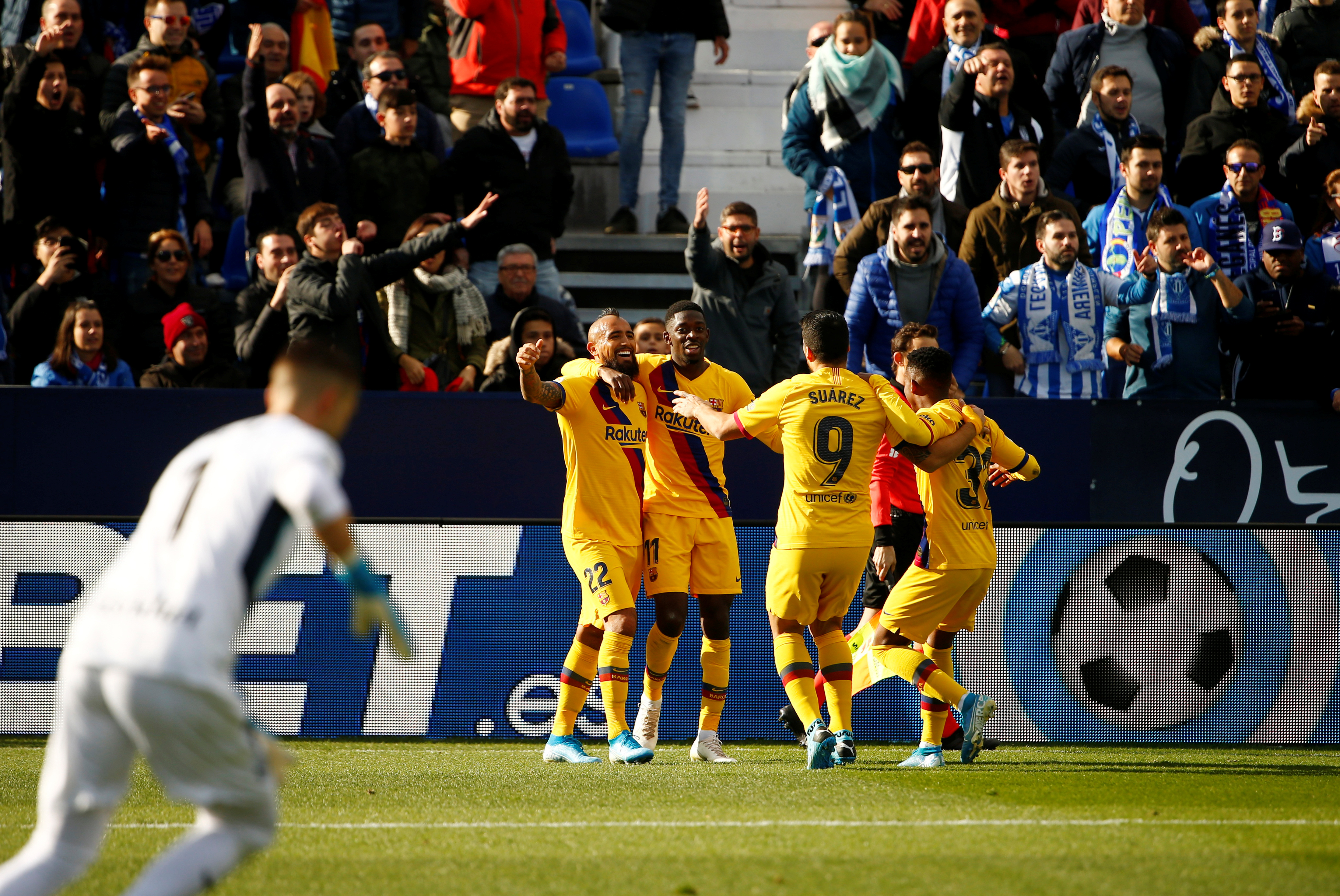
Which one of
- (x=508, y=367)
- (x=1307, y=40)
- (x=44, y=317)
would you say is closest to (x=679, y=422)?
(x=508, y=367)

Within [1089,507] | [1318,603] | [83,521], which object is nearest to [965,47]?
[1089,507]

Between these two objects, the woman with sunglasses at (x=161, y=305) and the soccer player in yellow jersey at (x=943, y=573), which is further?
the woman with sunglasses at (x=161, y=305)

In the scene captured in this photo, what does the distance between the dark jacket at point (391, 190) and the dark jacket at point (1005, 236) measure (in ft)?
12.0

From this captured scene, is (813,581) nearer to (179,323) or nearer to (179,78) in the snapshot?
(179,323)

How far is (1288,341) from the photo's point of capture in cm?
932

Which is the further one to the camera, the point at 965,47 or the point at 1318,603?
the point at 965,47

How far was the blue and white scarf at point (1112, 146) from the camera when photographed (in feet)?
35.1

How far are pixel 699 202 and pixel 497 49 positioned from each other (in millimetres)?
3436

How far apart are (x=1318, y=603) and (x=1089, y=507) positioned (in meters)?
1.58

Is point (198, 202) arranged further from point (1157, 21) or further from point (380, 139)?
point (1157, 21)

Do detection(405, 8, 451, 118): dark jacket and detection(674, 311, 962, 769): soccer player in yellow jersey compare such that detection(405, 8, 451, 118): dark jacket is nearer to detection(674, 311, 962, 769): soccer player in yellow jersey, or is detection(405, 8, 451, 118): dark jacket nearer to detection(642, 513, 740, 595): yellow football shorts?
detection(642, 513, 740, 595): yellow football shorts

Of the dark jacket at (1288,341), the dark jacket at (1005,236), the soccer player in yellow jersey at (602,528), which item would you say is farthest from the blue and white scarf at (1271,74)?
the soccer player in yellow jersey at (602,528)

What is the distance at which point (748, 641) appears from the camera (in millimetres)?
8047

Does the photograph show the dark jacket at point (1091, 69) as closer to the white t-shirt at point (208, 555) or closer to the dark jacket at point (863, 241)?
the dark jacket at point (863, 241)
